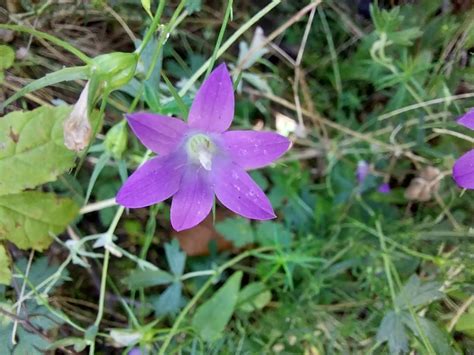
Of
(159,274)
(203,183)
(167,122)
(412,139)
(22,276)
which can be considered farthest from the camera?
(412,139)

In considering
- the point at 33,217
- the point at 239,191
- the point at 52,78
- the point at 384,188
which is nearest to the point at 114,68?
the point at 52,78

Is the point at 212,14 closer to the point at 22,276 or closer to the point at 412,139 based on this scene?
the point at 412,139

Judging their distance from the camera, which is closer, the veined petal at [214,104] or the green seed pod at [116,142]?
the veined petal at [214,104]

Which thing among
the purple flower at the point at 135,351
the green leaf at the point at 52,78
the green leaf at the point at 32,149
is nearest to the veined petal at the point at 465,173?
the green leaf at the point at 52,78

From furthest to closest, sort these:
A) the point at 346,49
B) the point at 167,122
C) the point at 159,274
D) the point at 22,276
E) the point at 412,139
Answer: the point at 346,49
the point at 412,139
the point at 159,274
the point at 22,276
the point at 167,122

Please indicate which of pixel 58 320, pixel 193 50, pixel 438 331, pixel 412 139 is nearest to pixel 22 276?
pixel 58 320

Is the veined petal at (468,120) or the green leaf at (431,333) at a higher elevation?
the veined petal at (468,120)

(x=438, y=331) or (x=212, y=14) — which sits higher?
(x=212, y=14)

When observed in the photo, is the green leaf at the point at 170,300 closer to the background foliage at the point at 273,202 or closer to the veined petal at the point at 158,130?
the background foliage at the point at 273,202
